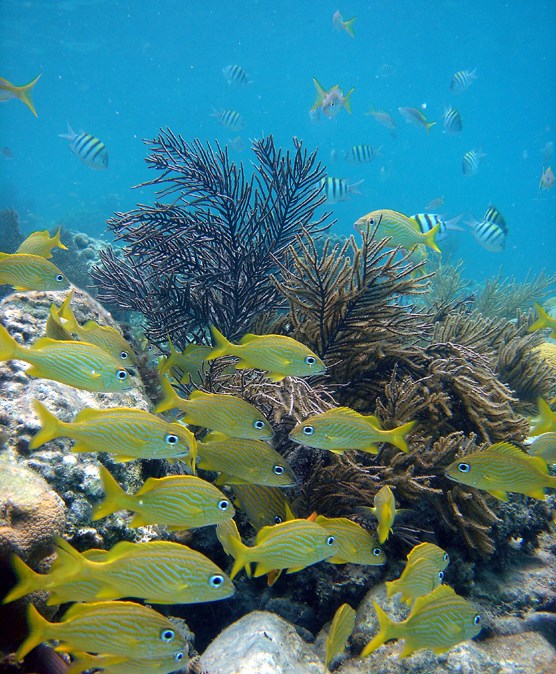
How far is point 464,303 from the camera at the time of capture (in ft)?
18.9

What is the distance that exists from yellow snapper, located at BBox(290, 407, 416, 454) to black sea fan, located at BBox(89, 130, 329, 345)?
2.53 metres

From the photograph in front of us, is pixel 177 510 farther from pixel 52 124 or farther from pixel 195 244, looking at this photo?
pixel 52 124

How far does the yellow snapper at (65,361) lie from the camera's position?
200 centimetres

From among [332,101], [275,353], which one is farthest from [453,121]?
[275,353]

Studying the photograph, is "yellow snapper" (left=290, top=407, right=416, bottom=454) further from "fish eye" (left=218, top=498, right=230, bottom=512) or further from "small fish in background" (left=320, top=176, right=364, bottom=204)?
"small fish in background" (left=320, top=176, right=364, bottom=204)

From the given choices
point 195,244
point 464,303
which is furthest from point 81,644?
point 464,303

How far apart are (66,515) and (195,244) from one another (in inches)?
139

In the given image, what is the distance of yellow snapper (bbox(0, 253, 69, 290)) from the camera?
2.75 metres

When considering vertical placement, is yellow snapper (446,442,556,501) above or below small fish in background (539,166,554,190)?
below

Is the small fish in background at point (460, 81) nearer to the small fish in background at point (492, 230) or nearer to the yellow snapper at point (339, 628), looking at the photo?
the small fish in background at point (492, 230)

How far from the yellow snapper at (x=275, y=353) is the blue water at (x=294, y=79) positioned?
36.0 ft

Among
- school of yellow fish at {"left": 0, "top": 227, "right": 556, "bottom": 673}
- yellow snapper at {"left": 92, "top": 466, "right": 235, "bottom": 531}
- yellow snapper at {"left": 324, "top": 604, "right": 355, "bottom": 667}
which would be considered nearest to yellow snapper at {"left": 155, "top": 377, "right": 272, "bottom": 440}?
school of yellow fish at {"left": 0, "top": 227, "right": 556, "bottom": 673}

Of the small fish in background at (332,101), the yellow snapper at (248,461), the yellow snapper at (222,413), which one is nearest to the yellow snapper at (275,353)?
the yellow snapper at (222,413)

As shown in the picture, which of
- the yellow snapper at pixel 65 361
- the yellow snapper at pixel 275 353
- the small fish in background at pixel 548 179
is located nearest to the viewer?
the yellow snapper at pixel 65 361
